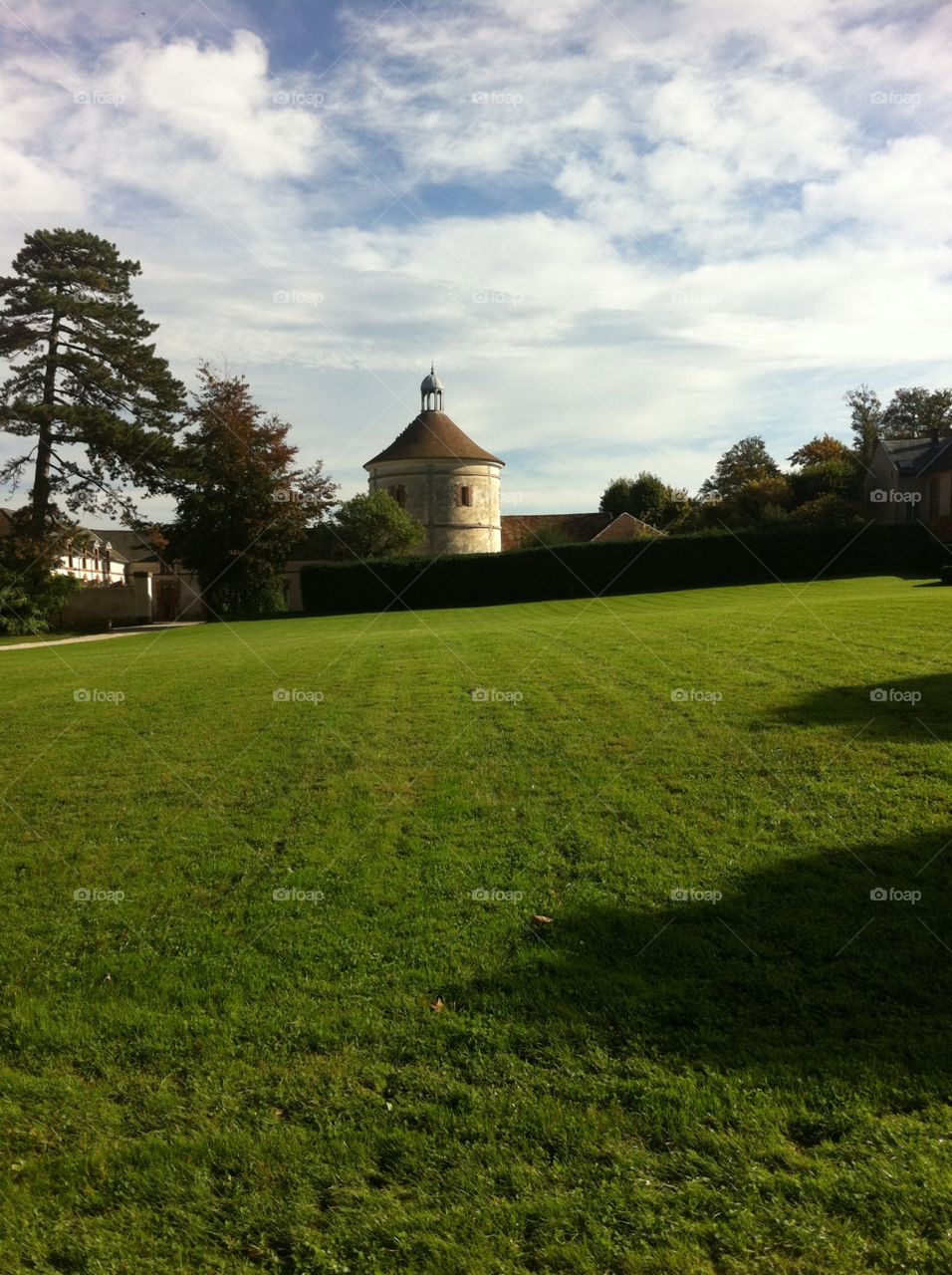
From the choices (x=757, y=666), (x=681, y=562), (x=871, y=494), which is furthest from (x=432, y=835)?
(x=871, y=494)

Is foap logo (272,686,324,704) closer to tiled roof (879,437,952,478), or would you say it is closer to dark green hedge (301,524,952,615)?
dark green hedge (301,524,952,615)

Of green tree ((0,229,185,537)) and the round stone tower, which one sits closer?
green tree ((0,229,185,537))

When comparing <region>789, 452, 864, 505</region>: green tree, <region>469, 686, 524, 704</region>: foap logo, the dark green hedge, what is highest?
<region>789, 452, 864, 505</region>: green tree

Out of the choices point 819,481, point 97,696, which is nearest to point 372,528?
point 819,481

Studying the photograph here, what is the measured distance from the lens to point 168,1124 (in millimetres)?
4234

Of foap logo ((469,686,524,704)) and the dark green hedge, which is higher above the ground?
the dark green hedge

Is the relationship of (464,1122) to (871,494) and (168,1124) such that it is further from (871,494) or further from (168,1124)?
(871,494)

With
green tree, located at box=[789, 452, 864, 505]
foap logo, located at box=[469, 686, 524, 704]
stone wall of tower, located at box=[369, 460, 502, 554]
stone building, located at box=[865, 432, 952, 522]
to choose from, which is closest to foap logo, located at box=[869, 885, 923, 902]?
foap logo, located at box=[469, 686, 524, 704]

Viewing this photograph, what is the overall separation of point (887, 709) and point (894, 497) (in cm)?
4961

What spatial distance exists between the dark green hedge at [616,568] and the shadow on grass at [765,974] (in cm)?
3778

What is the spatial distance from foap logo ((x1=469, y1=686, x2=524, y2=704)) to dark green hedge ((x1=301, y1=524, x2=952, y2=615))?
31.4 meters

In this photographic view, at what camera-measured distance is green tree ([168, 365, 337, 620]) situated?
45.5m

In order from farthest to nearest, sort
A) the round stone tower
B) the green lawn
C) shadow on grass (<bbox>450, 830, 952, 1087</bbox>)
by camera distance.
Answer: the round stone tower, shadow on grass (<bbox>450, 830, 952, 1087</bbox>), the green lawn

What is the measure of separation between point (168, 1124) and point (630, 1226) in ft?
6.93
